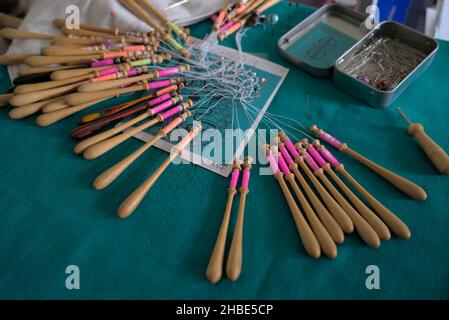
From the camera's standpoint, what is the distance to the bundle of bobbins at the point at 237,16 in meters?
0.95

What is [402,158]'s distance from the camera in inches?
28.9

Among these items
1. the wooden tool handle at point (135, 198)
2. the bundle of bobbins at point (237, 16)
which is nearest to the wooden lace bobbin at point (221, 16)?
the bundle of bobbins at point (237, 16)

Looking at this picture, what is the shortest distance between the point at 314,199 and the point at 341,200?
5 centimetres

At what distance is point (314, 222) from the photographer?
2.07 ft

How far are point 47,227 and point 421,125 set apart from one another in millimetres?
747

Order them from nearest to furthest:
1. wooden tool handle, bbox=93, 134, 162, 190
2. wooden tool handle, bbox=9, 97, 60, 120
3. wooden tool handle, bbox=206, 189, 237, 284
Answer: wooden tool handle, bbox=206, 189, 237, 284, wooden tool handle, bbox=93, 134, 162, 190, wooden tool handle, bbox=9, 97, 60, 120

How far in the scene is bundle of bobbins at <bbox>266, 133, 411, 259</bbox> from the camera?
61 cm

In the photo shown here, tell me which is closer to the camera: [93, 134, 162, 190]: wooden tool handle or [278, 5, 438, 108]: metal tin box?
[93, 134, 162, 190]: wooden tool handle

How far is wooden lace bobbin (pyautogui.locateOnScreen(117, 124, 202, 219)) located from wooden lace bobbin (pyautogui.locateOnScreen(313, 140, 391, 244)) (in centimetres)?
25

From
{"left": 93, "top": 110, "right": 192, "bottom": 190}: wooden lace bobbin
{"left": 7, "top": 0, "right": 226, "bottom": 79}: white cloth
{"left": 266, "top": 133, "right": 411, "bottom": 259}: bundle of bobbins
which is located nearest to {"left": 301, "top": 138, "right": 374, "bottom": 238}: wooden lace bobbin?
{"left": 266, "top": 133, "right": 411, "bottom": 259}: bundle of bobbins

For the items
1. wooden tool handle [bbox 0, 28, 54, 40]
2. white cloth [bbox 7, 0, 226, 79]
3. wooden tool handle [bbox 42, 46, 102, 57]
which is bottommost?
wooden tool handle [bbox 42, 46, 102, 57]

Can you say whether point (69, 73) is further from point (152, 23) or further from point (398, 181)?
point (398, 181)

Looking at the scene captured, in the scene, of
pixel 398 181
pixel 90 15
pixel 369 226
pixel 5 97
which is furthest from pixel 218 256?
pixel 90 15

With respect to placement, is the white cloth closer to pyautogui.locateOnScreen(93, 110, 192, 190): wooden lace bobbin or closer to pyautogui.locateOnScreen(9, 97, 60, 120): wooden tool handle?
pyautogui.locateOnScreen(9, 97, 60, 120): wooden tool handle
